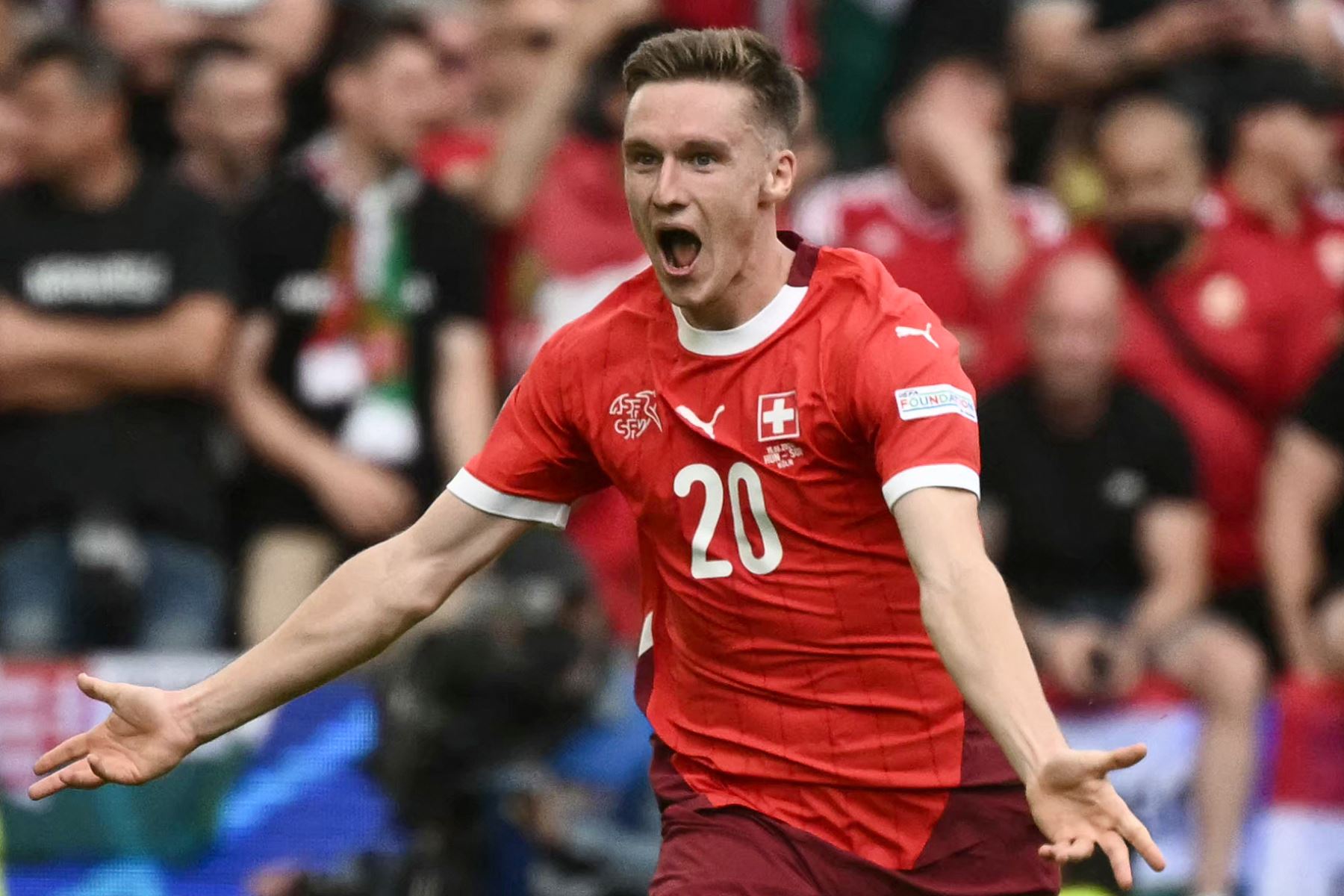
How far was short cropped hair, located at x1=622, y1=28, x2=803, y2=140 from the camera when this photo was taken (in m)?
3.94

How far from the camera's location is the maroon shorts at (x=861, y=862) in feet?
13.0

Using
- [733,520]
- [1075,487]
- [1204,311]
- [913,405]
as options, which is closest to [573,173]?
[1075,487]

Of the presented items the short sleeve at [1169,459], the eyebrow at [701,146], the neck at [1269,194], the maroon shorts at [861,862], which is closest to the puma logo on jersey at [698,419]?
the eyebrow at [701,146]

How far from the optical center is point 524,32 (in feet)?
26.5

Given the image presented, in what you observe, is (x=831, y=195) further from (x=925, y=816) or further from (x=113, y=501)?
(x=925, y=816)

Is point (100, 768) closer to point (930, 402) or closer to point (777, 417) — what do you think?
point (777, 417)

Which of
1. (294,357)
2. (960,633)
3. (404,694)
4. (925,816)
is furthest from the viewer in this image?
(294,357)

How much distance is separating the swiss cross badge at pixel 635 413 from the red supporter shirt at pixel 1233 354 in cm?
408

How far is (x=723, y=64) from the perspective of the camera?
155 inches

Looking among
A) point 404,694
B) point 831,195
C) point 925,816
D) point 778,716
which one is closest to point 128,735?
point 778,716

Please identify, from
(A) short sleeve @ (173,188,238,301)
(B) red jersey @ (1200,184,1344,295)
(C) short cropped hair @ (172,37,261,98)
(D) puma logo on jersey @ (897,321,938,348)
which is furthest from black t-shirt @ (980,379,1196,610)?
(D) puma logo on jersey @ (897,321,938,348)

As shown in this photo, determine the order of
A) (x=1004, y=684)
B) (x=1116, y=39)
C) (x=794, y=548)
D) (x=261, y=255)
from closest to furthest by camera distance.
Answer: (x=1004, y=684) < (x=794, y=548) < (x=261, y=255) < (x=1116, y=39)

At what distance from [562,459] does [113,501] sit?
3.26m

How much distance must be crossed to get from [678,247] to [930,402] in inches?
23.0
